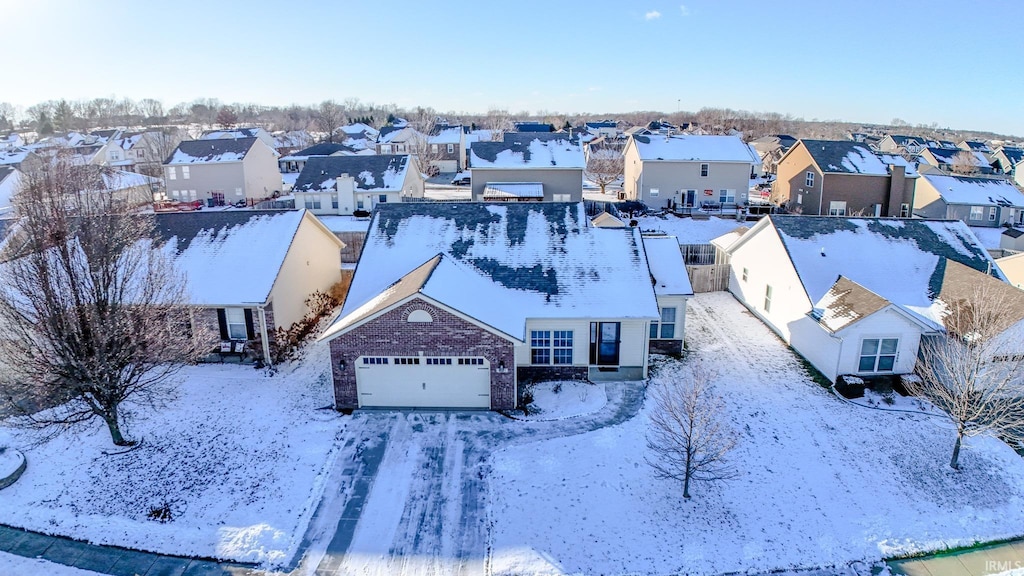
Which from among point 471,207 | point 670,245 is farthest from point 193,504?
point 670,245

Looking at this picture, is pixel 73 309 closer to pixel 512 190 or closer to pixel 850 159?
pixel 512 190

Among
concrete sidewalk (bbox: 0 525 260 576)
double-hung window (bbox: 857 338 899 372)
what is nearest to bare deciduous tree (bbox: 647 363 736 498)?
double-hung window (bbox: 857 338 899 372)

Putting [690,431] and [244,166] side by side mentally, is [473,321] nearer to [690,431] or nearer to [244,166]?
[690,431]

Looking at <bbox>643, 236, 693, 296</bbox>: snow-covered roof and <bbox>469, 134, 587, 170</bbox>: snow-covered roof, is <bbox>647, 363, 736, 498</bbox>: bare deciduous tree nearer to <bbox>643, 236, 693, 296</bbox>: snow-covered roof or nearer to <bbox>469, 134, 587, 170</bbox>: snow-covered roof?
<bbox>643, 236, 693, 296</bbox>: snow-covered roof

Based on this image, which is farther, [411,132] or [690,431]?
[411,132]

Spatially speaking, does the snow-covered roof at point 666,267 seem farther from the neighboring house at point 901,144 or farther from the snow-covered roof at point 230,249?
the neighboring house at point 901,144

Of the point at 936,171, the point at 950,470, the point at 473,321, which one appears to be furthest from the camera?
the point at 936,171
